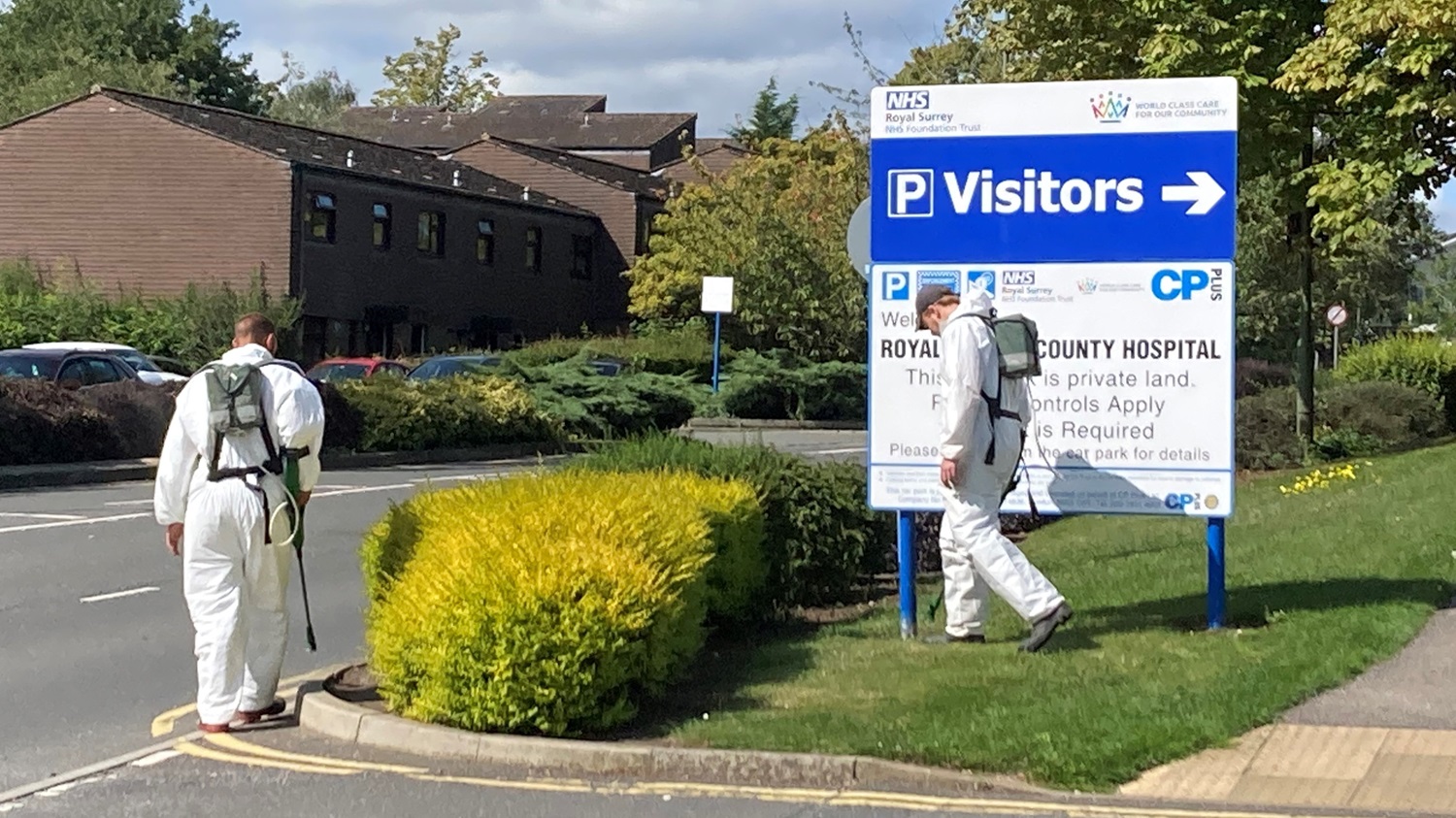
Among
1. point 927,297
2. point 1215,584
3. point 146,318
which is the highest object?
point 146,318

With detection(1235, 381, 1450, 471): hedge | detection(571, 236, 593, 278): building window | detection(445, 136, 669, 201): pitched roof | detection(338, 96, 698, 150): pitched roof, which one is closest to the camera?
detection(1235, 381, 1450, 471): hedge

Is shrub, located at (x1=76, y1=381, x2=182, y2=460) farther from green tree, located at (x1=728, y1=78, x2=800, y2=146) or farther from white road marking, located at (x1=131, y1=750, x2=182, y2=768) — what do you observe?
green tree, located at (x1=728, y1=78, x2=800, y2=146)

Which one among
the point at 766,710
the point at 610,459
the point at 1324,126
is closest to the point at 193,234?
the point at 1324,126

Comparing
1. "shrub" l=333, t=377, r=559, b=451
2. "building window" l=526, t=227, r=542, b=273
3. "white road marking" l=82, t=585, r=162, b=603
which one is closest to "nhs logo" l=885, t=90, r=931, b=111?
"white road marking" l=82, t=585, r=162, b=603

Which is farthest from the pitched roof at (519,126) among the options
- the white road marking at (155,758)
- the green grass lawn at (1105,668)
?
the white road marking at (155,758)

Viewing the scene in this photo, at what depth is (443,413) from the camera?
29297 millimetres

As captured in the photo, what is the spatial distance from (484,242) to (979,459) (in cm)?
4541

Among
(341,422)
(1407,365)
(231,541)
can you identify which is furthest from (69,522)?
(1407,365)

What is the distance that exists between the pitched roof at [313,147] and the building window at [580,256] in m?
3.14

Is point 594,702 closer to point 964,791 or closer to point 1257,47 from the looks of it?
point 964,791

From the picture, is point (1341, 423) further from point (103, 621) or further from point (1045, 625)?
point (103, 621)

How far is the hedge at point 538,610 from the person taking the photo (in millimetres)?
7582

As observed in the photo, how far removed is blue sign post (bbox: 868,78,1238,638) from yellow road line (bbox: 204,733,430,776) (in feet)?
11.2

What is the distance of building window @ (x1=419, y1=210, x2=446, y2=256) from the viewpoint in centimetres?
5028
